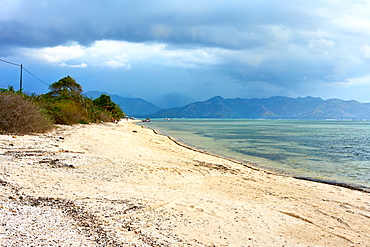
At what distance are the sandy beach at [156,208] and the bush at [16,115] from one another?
6082 mm

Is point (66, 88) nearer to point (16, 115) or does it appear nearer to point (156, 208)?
point (16, 115)

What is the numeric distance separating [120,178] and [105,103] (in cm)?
6676

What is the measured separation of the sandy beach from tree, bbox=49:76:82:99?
45.0 m

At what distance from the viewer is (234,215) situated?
6156 mm

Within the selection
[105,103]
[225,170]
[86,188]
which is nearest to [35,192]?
[86,188]

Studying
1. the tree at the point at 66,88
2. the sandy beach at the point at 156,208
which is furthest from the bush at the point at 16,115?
the tree at the point at 66,88

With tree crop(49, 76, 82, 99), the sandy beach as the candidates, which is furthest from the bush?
tree crop(49, 76, 82, 99)

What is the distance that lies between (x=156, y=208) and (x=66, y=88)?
185ft

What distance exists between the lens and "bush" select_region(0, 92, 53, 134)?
15.4 meters

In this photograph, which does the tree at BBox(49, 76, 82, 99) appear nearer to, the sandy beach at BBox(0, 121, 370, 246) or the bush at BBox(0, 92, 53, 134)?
the bush at BBox(0, 92, 53, 134)

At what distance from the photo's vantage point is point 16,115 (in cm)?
1582

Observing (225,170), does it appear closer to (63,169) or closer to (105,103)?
(63,169)

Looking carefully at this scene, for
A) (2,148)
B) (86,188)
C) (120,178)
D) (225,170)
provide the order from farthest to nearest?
(225,170) → (2,148) → (120,178) → (86,188)

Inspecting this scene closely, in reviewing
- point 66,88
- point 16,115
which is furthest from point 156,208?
point 66,88
